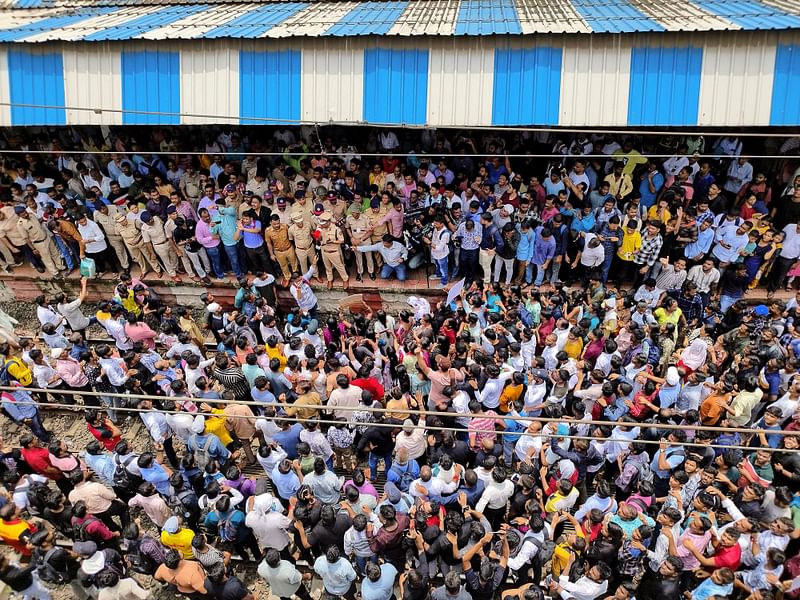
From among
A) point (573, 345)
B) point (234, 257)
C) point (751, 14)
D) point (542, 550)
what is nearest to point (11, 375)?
point (234, 257)

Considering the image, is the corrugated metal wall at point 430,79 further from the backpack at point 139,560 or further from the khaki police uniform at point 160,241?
the backpack at point 139,560

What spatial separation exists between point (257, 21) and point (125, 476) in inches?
303

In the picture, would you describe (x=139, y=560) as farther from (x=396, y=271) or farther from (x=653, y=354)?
(x=653, y=354)

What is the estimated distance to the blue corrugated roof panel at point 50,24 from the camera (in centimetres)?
1044

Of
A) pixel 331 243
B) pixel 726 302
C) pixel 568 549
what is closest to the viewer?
pixel 568 549

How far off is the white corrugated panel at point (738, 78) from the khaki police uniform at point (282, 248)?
6319 mm

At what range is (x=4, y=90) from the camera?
10.3 m

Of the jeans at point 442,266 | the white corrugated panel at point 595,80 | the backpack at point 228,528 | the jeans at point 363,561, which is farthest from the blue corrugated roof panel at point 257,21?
the jeans at point 363,561

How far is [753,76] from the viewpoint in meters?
8.85

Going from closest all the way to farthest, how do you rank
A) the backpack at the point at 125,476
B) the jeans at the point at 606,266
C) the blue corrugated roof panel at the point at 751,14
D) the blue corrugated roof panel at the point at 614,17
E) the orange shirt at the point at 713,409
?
1. the backpack at the point at 125,476
2. the orange shirt at the point at 713,409
3. the blue corrugated roof panel at the point at 751,14
4. the blue corrugated roof panel at the point at 614,17
5. the jeans at the point at 606,266

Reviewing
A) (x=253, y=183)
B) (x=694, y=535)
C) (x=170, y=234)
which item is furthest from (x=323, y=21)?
(x=694, y=535)

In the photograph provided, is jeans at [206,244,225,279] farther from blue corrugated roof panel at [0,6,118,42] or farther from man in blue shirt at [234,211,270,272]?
blue corrugated roof panel at [0,6,118,42]

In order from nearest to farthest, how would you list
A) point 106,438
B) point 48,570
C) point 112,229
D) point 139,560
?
point 48,570 < point 139,560 < point 106,438 < point 112,229

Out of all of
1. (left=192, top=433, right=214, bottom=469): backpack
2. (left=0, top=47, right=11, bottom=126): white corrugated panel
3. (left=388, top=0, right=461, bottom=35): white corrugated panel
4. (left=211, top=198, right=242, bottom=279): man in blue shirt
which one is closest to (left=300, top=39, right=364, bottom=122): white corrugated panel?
(left=388, top=0, right=461, bottom=35): white corrugated panel
